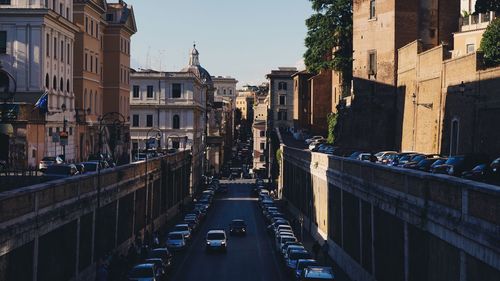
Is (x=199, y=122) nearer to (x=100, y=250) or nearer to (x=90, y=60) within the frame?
(x=90, y=60)

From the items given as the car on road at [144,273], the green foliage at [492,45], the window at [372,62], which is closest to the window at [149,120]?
the window at [372,62]

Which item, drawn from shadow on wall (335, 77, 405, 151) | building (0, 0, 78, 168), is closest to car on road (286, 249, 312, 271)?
building (0, 0, 78, 168)

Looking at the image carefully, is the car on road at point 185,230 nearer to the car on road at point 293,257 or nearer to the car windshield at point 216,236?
the car windshield at point 216,236

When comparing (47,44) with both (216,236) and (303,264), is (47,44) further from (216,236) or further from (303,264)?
(303,264)

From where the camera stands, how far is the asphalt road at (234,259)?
4306 cm

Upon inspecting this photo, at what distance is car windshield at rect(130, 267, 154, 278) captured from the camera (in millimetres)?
35688

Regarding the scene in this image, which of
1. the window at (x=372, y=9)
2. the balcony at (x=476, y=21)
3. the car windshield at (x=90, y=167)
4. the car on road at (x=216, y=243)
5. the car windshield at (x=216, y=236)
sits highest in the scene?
the window at (x=372, y=9)

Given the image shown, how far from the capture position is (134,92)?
360ft

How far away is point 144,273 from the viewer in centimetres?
3600

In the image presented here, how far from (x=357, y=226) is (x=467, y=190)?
1779 cm

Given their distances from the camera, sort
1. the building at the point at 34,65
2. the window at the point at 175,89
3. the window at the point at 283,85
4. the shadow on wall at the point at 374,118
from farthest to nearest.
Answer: the window at the point at 283,85 < the window at the point at 175,89 < the shadow on wall at the point at 374,118 < the building at the point at 34,65

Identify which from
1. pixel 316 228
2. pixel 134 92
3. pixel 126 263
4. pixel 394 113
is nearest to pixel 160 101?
pixel 134 92

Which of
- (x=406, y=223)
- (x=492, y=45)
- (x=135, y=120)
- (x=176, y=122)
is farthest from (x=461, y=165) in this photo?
(x=135, y=120)

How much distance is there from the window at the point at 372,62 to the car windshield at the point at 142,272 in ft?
133
